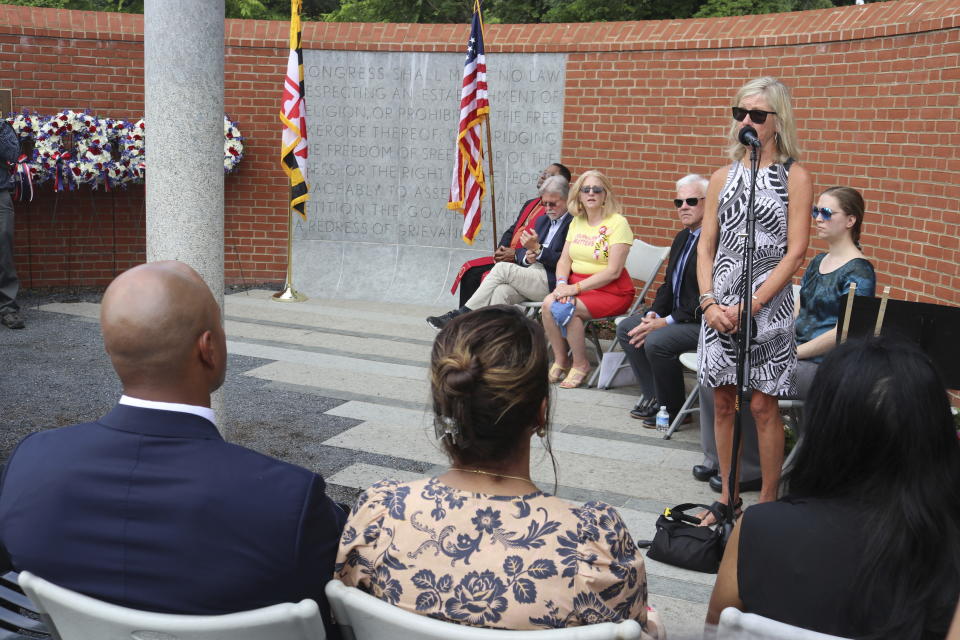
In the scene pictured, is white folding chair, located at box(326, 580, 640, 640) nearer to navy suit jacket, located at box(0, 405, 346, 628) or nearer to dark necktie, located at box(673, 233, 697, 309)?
navy suit jacket, located at box(0, 405, 346, 628)

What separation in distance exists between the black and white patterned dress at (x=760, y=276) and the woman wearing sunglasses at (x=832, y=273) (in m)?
0.57

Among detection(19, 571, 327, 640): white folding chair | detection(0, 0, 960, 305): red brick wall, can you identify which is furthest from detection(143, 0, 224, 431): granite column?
detection(0, 0, 960, 305): red brick wall

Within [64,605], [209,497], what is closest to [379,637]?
[209,497]

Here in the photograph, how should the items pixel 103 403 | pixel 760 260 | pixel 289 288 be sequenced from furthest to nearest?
1. pixel 289 288
2. pixel 103 403
3. pixel 760 260

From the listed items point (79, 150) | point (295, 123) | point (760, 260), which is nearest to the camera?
point (760, 260)

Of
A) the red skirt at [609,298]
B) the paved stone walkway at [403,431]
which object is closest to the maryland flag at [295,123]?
the paved stone walkway at [403,431]

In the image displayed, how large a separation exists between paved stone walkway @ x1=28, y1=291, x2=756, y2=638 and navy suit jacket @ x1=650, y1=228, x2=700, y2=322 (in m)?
0.71

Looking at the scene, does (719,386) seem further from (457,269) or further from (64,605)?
(457,269)

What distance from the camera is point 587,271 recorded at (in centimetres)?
691

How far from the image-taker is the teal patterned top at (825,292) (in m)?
4.80

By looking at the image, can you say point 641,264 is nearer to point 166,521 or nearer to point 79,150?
point 79,150

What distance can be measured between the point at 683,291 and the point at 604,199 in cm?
110

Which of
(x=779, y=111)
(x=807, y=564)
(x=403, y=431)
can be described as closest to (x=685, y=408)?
(x=403, y=431)

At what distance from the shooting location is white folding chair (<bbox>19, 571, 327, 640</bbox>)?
66.8 inches
